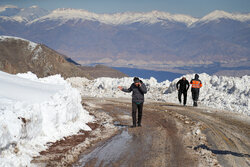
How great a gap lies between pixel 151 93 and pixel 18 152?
24.9 m

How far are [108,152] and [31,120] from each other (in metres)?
2.07

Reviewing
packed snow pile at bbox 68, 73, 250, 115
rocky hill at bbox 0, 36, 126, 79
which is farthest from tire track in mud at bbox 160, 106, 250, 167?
rocky hill at bbox 0, 36, 126, 79

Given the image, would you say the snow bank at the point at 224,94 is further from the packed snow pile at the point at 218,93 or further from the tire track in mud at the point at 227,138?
the tire track in mud at the point at 227,138

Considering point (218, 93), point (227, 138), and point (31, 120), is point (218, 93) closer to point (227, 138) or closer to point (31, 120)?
point (227, 138)

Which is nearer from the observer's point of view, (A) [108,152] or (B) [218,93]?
(A) [108,152]

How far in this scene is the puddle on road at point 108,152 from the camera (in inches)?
316

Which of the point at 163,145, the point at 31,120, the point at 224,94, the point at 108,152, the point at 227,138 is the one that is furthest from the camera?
the point at 224,94

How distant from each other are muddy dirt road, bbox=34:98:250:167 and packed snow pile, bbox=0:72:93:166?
1.50 feet

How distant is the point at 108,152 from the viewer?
8.92 m

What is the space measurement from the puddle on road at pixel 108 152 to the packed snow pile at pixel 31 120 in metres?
1.17

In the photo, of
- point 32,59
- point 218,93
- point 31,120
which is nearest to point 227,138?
point 31,120

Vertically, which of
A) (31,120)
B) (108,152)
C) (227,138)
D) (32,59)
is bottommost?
(108,152)

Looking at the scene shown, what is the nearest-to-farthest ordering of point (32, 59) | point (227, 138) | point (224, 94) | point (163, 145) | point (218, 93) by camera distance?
point (163, 145), point (227, 138), point (224, 94), point (218, 93), point (32, 59)

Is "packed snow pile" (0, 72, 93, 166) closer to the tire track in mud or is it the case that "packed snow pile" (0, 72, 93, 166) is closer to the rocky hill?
the tire track in mud
